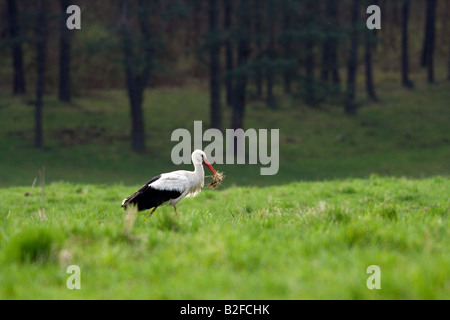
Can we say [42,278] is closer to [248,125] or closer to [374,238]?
[374,238]

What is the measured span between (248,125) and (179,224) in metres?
33.3

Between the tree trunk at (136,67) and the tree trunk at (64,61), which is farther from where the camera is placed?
the tree trunk at (64,61)

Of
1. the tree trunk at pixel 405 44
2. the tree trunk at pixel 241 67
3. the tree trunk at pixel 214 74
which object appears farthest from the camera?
the tree trunk at pixel 405 44

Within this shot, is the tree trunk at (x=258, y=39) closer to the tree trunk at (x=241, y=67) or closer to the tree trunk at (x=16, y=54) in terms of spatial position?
the tree trunk at (x=241, y=67)

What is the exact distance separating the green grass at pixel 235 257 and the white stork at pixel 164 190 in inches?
63.3

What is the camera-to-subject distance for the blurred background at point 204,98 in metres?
32.1

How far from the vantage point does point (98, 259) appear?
5.52 meters

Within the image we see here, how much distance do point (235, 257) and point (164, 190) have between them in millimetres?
4175

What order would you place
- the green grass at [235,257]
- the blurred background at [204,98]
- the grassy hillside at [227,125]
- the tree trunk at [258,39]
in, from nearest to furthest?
the green grass at [235,257]
the grassy hillside at [227,125]
the blurred background at [204,98]
the tree trunk at [258,39]

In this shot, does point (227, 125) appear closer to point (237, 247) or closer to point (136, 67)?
point (136, 67)

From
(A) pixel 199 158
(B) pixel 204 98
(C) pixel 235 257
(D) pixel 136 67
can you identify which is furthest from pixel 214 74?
(C) pixel 235 257

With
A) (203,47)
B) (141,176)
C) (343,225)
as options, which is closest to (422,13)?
(203,47)

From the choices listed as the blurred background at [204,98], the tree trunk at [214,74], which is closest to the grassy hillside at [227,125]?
the blurred background at [204,98]

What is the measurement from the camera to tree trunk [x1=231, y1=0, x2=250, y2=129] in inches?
1299
